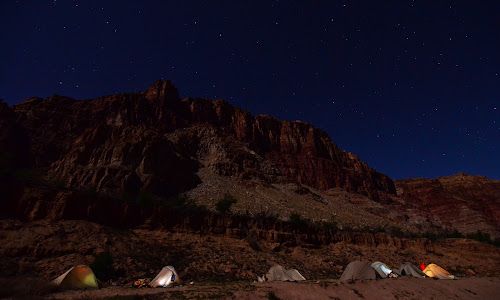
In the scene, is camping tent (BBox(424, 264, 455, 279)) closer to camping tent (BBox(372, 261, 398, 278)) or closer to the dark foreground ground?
the dark foreground ground

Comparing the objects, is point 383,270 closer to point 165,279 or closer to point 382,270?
point 382,270

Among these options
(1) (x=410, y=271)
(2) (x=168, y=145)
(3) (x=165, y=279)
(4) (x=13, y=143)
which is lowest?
(3) (x=165, y=279)

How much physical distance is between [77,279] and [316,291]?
13.0 meters

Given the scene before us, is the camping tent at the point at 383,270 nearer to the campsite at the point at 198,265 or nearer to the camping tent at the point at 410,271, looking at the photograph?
the camping tent at the point at 410,271

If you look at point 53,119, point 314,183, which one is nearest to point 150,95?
point 53,119

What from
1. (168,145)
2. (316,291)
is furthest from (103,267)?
(168,145)

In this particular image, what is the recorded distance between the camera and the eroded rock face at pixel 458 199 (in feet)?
374

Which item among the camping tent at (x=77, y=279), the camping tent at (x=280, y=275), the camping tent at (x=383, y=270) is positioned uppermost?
the camping tent at (x=383, y=270)

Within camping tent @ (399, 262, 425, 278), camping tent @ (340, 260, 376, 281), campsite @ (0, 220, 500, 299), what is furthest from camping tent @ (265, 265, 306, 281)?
camping tent @ (399, 262, 425, 278)

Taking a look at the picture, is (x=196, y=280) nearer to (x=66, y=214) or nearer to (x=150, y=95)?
(x=66, y=214)

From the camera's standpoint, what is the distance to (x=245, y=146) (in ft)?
322

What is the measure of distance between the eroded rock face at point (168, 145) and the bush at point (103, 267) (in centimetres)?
2948

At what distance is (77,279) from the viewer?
14586 millimetres

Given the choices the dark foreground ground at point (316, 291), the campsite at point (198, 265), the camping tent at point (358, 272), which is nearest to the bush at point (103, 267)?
the campsite at point (198, 265)
